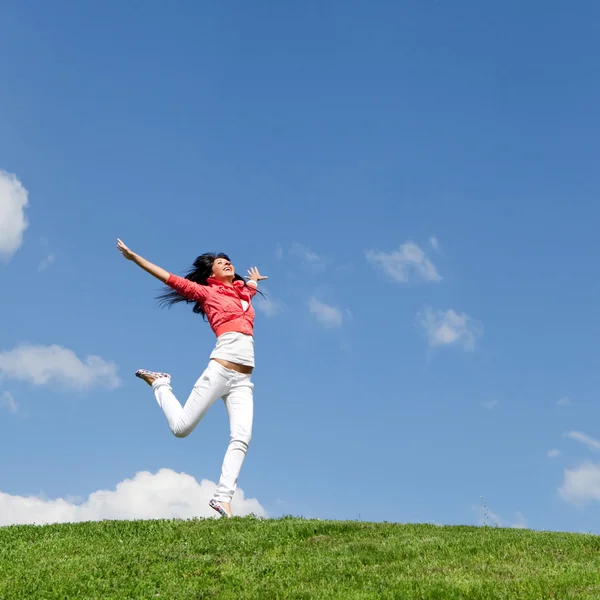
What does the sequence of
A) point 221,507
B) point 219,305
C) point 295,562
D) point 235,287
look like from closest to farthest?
1. point 295,562
2. point 221,507
3. point 219,305
4. point 235,287

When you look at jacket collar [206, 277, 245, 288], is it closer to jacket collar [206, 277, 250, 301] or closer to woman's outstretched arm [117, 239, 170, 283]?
jacket collar [206, 277, 250, 301]

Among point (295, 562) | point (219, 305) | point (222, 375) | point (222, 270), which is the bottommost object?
point (295, 562)

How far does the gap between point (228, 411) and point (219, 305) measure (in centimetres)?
174

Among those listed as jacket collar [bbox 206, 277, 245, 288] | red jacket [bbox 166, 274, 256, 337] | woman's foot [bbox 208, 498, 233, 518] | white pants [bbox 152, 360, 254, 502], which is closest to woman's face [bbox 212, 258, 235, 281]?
jacket collar [bbox 206, 277, 245, 288]

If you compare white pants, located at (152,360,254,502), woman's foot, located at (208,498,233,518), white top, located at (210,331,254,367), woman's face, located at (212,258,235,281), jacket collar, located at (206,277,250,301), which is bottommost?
woman's foot, located at (208,498,233,518)

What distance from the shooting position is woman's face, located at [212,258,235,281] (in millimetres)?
13523

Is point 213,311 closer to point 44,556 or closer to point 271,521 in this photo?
point 271,521

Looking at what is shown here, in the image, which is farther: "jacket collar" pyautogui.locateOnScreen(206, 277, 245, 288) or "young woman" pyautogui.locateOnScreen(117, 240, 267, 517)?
"jacket collar" pyautogui.locateOnScreen(206, 277, 245, 288)

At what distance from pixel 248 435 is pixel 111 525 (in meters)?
2.74

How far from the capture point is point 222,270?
44.4ft

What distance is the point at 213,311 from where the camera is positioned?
12.9 meters

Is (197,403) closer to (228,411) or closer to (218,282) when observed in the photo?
(228,411)

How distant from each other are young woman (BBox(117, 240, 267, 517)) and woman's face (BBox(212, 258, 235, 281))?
0.18 metres

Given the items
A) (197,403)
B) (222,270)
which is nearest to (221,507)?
(197,403)
